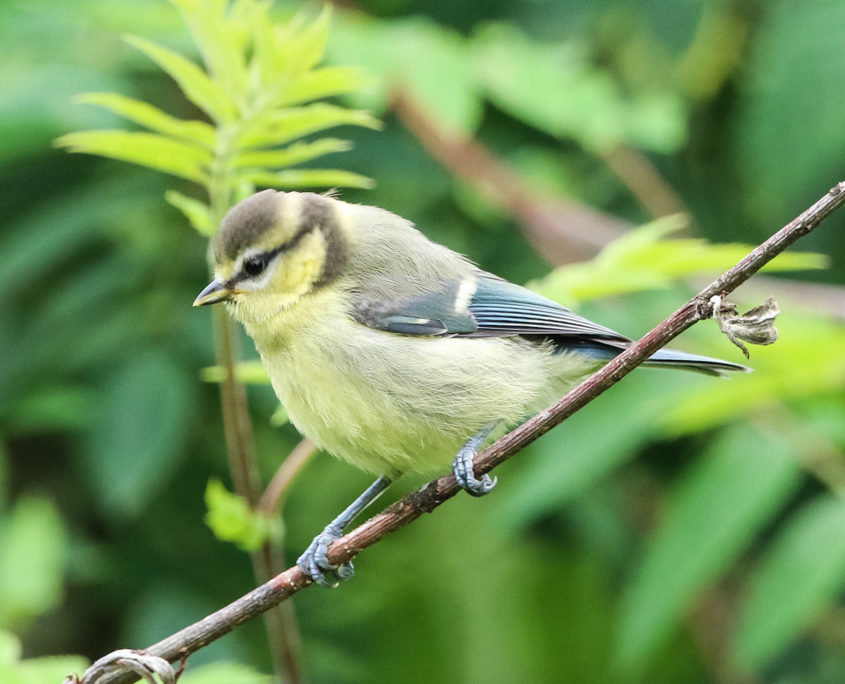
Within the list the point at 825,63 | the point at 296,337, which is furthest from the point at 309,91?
the point at 825,63

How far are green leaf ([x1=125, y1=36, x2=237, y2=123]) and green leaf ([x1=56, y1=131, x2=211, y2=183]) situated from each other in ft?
0.30

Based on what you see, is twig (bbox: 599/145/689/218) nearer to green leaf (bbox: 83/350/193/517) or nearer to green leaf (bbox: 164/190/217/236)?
green leaf (bbox: 83/350/193/517)

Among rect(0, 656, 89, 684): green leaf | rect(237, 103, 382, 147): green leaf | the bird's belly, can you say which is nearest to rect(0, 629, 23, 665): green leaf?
rect(0, 656, 89, 684): green leaf

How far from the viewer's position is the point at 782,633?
2619mm

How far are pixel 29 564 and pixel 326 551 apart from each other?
1463 millimetres

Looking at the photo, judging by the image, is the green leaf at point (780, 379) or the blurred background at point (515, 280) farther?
the blurred background at point (515, 280)

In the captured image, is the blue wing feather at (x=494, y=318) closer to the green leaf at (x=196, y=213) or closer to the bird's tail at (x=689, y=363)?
the bird's tail at (x=689, y=363)

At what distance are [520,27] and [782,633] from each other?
2149mm

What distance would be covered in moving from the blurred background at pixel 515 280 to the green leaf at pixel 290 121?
2.08 ft

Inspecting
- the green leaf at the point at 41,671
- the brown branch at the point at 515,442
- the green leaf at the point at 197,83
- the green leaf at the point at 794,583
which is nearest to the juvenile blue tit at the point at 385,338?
the brown branch at the point at 515,442

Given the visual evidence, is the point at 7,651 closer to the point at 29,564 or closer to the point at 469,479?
the point at 469,479

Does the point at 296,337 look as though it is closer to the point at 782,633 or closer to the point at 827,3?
the point at 782,633

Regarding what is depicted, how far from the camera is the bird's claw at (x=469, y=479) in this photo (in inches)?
82.7

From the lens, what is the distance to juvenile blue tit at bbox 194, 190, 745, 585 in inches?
91.3
